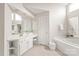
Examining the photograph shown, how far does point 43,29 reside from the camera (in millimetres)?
2803

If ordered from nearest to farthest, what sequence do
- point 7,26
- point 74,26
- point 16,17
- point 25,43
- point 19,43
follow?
point 7,26 → point 16,17 → point 19,43 → point 74,26 → point 25,43

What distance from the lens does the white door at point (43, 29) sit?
9.14 feet

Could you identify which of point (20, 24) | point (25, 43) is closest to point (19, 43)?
point (25, 43)

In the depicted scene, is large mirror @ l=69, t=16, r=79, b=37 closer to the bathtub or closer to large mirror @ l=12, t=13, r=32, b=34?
the bathtub

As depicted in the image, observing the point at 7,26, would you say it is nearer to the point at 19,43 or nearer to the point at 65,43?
the point at 19,43

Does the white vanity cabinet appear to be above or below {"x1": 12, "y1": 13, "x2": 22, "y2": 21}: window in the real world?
below

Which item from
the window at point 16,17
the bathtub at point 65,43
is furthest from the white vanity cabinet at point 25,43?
the bathtub at point 65,43

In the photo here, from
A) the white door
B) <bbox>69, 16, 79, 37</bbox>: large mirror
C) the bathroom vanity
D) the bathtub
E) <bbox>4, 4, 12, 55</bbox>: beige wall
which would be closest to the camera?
<bbox>4, 4, 12, 55</bbox>: beige wall

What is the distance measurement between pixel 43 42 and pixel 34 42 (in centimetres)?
28

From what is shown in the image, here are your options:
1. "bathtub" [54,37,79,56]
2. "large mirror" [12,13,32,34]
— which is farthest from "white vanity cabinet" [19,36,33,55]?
"bathtub" [54,37,79,56]

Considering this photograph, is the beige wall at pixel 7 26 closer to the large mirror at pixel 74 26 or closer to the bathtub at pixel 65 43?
the bathtub at pixel 65 43

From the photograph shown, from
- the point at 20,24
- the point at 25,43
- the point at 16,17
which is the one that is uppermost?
the point at 16,17

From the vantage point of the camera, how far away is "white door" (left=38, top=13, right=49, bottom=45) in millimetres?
2787

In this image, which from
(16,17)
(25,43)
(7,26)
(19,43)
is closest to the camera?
(7,26)
